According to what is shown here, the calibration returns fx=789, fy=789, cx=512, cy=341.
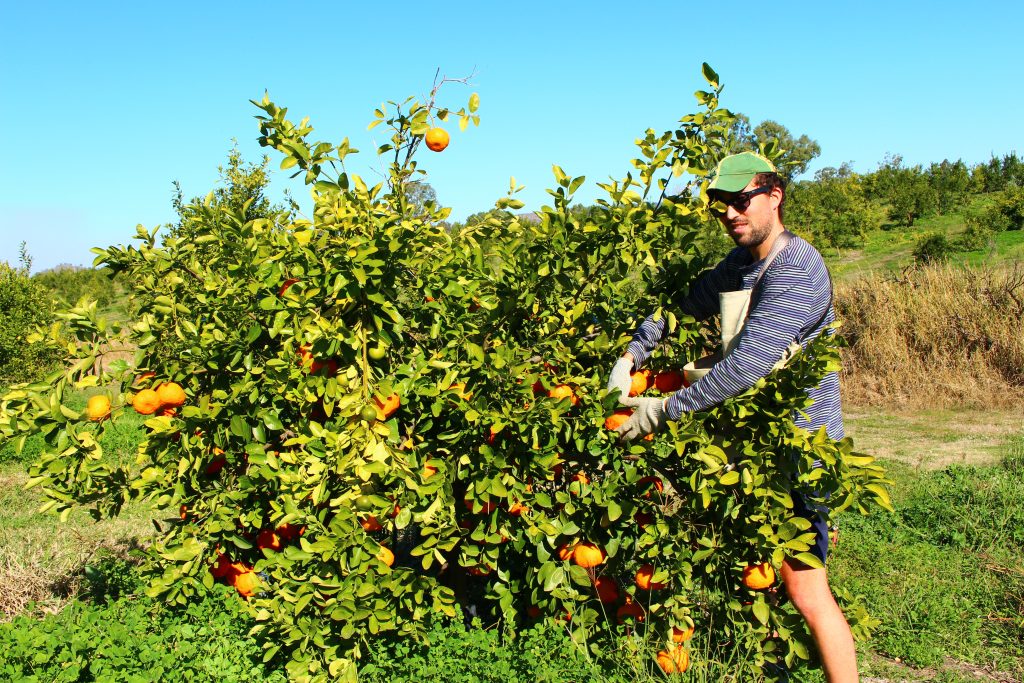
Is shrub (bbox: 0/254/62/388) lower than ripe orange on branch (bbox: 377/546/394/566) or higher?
higher

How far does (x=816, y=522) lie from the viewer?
2426 mm

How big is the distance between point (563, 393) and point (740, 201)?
80 centimetres

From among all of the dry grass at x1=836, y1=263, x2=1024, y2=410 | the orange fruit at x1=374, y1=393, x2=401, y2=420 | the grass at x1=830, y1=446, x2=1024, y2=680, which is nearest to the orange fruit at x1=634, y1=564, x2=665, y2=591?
the orange fruit at x1=374, y1=393, x2=401, y2=420

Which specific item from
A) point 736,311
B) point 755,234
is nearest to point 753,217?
point 755,234

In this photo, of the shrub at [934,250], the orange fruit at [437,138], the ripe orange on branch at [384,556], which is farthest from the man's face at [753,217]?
the shrub at [934,250]

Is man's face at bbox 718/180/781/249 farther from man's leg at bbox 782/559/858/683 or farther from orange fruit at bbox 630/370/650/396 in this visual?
man's leg at bbox 782/559/858/683

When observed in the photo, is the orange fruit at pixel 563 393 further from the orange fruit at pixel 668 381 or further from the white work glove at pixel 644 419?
the orange fruit at pixel 668 381

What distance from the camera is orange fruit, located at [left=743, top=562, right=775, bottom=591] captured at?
7.66 feet

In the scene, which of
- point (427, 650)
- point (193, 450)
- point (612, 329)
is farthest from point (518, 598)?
point (193, 450)

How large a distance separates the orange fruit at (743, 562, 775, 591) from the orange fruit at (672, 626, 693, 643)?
295 mm

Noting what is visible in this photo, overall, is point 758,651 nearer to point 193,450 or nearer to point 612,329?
point 612,329

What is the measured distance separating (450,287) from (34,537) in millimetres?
3095

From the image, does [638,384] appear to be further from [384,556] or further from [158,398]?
[158,398]

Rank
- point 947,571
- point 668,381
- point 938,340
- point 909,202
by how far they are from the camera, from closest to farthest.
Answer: point 668,381 < point 947,571 < point 938,340 < point 909,202
